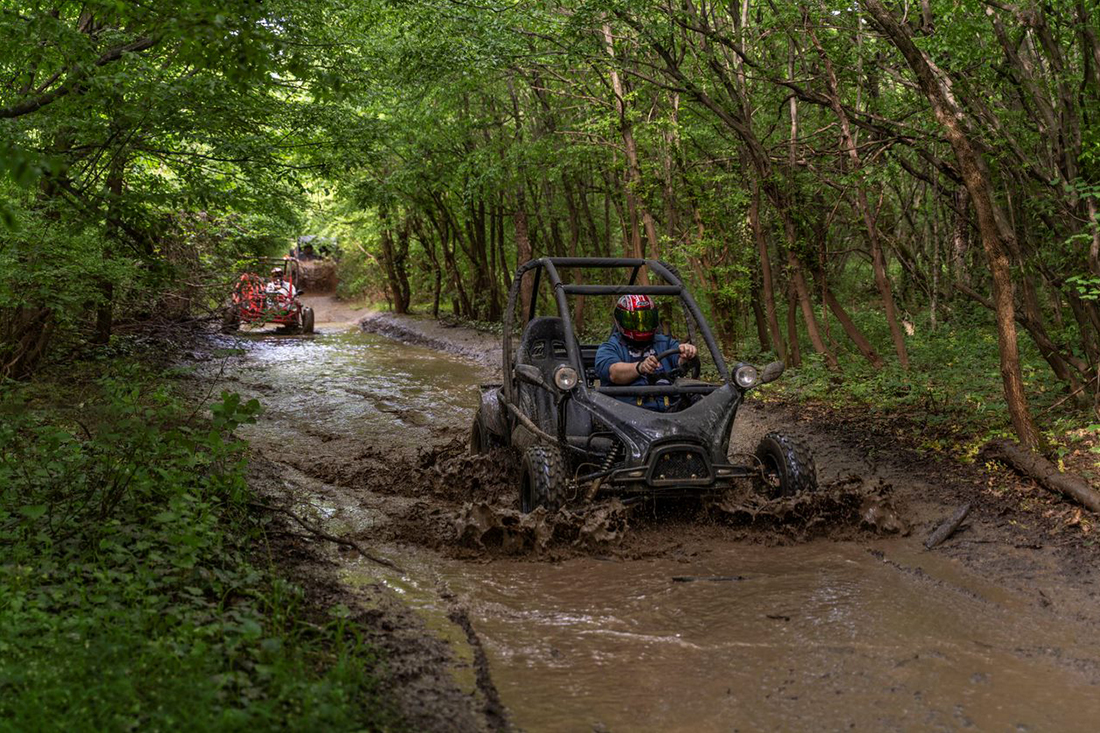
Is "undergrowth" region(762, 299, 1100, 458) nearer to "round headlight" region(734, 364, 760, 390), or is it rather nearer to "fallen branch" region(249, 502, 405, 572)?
"round headlight" region(734, 364, 760, 390)

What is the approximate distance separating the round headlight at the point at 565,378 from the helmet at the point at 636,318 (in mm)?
940

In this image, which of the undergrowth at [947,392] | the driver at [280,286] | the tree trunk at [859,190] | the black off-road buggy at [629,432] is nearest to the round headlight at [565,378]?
the black off-road buggy at [629,432]

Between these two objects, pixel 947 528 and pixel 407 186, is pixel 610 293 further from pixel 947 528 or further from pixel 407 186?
pixel 407 186

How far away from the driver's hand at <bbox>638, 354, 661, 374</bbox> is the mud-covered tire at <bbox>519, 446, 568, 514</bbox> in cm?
85

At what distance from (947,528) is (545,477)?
266cm

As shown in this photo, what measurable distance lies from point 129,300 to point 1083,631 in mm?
14919

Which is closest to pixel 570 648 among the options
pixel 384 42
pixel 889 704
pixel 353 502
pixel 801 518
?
pixel 889 704

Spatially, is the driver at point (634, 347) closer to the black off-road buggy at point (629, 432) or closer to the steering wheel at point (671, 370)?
the steering wheel at point (671, 370)

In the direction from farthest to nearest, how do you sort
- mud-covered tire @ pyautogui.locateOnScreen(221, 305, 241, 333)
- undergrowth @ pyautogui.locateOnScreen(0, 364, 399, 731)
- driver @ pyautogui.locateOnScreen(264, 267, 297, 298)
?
1. driver @ pyautogui.locateOnScreen(264, 267, 297, 298)
2. mud-covered tire @ pyautogui.locateOnScreen(221, 305, 241, 333)
3. undergrowth @ pyautogui.locateOnScreen(0, 364, 399, 731)

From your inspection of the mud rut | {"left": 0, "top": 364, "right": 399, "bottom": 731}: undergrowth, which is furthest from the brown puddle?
{"left": 0, "top": 364, "right": 399, "bottom": 731}: undergrowth

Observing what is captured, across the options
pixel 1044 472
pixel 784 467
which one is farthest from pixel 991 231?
pixel 784 467

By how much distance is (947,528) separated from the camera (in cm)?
576

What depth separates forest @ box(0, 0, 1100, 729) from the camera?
4.23 meters

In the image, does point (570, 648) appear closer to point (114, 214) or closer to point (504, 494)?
point (504, 494)
